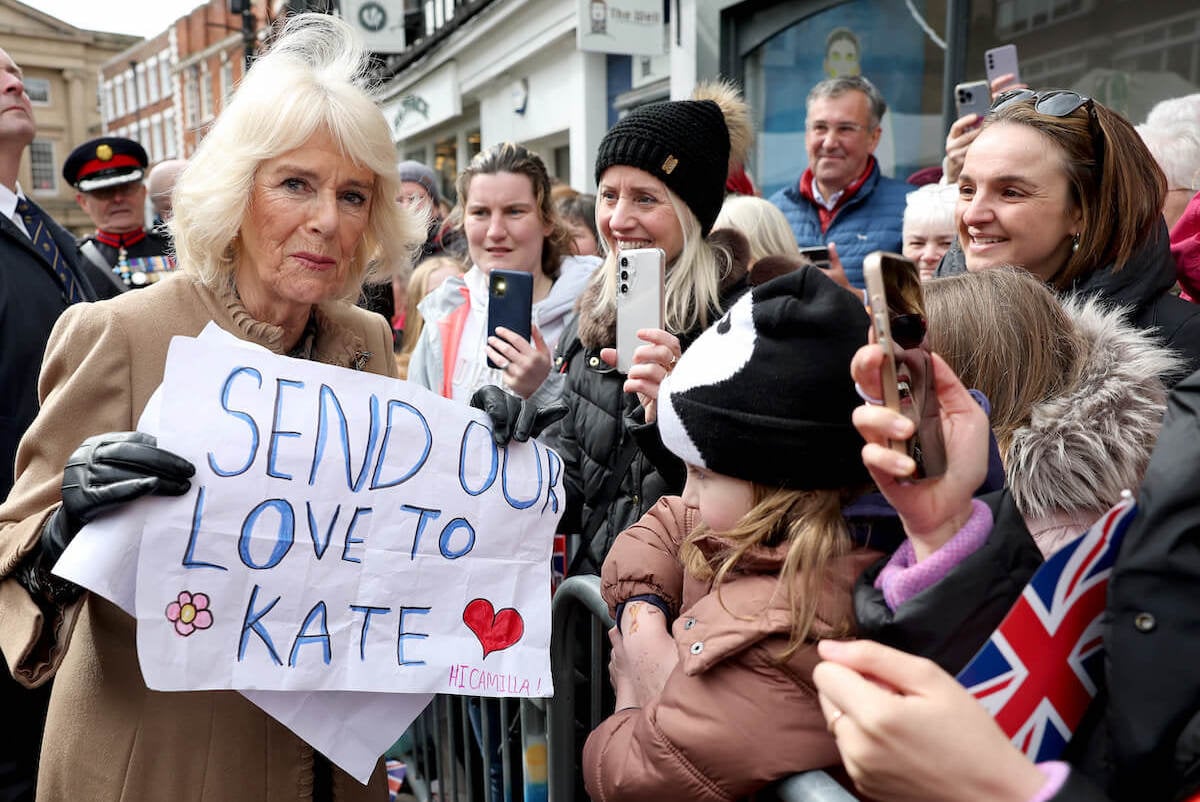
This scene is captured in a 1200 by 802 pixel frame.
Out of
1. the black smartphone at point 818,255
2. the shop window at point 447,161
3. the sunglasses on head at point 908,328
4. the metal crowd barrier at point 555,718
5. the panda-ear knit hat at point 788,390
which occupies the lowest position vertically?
the metal crowd barrier at point 555,718

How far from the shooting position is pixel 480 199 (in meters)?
3.71

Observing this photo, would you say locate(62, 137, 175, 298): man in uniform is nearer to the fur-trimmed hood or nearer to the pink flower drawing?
the pink flower drawing

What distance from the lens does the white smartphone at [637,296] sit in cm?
229

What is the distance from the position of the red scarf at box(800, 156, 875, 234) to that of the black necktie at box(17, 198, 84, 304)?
3.33m

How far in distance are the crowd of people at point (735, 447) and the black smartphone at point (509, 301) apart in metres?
0.05

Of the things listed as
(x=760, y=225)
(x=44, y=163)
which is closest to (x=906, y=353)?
(x=760, y=225)

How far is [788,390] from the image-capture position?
1.35 m

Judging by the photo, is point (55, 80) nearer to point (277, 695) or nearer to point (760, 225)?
point (760, 225)

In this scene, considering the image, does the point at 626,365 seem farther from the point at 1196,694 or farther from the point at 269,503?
the point at 1196,694

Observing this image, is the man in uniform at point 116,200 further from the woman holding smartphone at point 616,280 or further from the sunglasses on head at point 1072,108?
the sunglasses on head at point 1072,108

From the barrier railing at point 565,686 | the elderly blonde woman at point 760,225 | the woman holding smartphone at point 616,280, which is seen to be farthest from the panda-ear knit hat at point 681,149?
the barrier railing at point 565,686

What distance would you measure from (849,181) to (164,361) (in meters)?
3.64

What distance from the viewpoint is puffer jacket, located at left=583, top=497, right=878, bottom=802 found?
1.26m

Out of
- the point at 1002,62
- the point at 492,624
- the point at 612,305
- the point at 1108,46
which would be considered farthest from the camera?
the point at 1108,46
